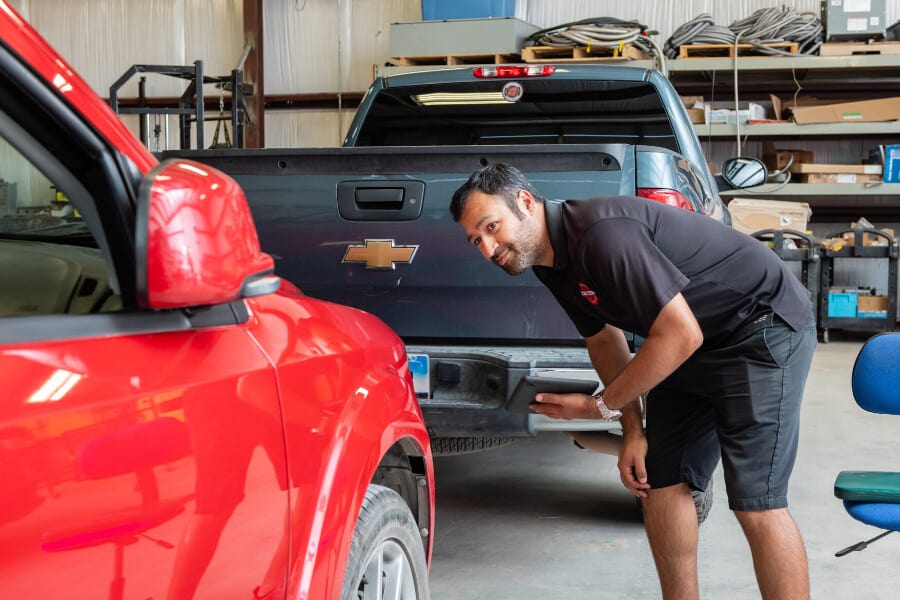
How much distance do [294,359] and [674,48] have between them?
10.8m

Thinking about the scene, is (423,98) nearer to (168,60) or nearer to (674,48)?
(674,48)

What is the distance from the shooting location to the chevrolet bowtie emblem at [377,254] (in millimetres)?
3691

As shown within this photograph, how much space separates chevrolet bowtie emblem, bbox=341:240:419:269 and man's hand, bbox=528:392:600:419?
84 centimetres

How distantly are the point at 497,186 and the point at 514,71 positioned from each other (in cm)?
267

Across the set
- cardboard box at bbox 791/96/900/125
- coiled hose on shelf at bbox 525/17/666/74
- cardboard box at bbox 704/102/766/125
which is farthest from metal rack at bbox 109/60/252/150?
cardboard box at bbox 791/96/900/125

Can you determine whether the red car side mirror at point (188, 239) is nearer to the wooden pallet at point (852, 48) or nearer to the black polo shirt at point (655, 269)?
the black polo shirt at point (655, 269)

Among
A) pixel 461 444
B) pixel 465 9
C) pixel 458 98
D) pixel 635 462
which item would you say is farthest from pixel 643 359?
pixel 465 9

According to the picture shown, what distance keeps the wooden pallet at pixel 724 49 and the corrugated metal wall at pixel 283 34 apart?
48.3 inches

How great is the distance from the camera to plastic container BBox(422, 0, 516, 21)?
11.8m

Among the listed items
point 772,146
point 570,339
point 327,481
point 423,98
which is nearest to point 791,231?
point 772,146

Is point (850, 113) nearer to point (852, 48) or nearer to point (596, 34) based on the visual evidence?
point (852, 48)

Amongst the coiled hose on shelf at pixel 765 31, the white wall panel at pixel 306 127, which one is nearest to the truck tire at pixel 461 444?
the coiled hose on shelf at pixel 765 31

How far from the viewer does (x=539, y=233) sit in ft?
8.95

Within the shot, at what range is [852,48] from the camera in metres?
11.1
